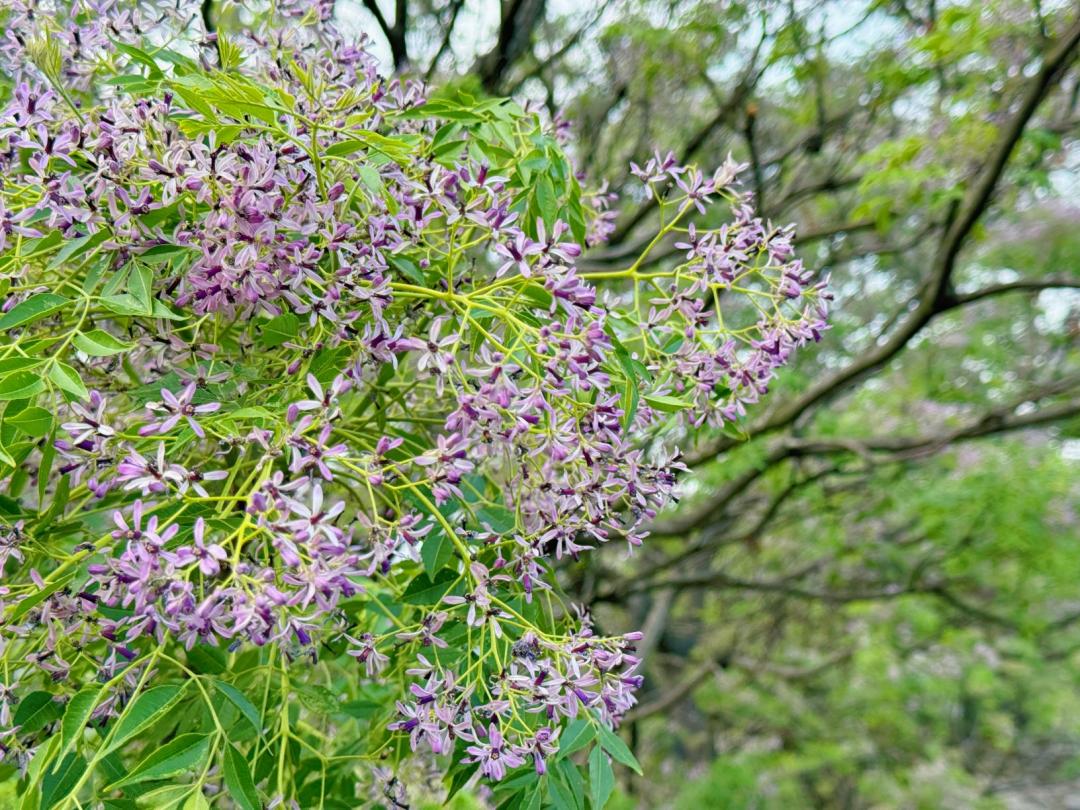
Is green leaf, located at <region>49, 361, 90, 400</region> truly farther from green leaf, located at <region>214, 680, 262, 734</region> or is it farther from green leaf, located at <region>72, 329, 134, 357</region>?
green leaf, located at <region>214, 680, 262, 734</region>

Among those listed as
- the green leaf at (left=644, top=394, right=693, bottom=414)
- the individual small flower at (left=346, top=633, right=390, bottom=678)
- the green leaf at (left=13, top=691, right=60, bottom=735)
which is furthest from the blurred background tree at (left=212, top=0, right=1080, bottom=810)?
the green leaf at (left=13, top=691, right=60, bottom=735)

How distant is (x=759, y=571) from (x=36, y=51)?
414 cm

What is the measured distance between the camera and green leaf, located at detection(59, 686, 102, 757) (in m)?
0.53

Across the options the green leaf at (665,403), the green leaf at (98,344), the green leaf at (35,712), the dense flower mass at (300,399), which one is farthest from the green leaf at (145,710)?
the green leaf at (665,403)

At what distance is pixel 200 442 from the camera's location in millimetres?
636

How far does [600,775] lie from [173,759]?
297 mm

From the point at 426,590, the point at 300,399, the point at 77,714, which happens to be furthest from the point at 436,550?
the point at 77,714

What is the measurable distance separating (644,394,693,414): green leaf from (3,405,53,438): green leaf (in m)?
0.41

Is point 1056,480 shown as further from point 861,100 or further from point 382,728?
point 382,728

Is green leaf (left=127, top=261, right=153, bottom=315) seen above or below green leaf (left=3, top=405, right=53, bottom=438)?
above

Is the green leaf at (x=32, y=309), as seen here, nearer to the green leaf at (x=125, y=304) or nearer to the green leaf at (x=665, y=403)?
the green leaf at (x=125, y=304)

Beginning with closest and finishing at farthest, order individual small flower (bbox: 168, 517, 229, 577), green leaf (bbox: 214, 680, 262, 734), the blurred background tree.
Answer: individual small flower (bbox: 168, 517, 229, 577), green leaf (bbox: 214, 680, 262, 734), the blurred background tree

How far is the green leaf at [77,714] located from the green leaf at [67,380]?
0.19m

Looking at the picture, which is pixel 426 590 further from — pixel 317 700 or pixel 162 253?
pixel 162 253
